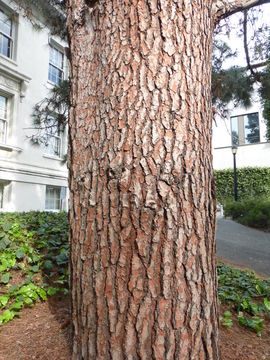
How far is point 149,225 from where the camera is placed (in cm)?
139

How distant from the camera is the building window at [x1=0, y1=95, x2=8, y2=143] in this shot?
1033cm

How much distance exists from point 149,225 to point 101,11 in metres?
1.27

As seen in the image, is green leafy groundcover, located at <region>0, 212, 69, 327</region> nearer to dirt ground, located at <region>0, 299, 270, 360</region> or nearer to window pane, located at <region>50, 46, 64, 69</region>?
dirt ground, located at <region>0, 299, 270, 360</region>

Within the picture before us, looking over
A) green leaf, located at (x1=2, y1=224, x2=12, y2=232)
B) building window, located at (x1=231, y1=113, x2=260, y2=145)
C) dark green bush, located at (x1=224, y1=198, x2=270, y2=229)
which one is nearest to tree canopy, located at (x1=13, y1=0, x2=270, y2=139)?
green leaf, located at (x1=2, y1=224, x2=12, y2=232)

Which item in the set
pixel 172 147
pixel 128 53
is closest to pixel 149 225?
pixel 172 147

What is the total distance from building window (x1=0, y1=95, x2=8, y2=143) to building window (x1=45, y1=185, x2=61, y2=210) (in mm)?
2968

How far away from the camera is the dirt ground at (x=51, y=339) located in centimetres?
190

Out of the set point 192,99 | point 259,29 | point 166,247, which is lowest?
point 166,247

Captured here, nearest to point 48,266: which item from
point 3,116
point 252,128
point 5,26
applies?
point 3,116

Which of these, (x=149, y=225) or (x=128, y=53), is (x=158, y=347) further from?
(x=128, y=53)

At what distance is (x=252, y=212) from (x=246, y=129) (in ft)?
36.2

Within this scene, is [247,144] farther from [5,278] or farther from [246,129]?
[5,278]

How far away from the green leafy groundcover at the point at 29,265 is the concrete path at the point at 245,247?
396 cm

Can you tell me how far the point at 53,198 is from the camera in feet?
42.2
